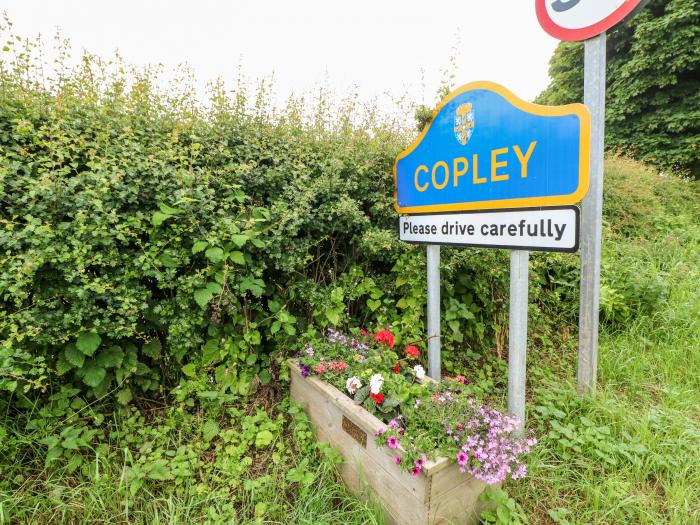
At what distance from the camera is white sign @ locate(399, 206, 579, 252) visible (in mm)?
1301

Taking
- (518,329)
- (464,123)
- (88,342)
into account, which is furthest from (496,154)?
(88,342)

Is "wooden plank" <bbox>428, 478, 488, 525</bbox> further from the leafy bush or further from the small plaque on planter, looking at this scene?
the leafy bush

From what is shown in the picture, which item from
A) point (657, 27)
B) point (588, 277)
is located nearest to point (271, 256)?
point (588, 277)

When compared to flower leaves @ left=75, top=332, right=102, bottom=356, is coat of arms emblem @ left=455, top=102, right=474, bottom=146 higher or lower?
higher

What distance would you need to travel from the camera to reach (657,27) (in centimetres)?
844

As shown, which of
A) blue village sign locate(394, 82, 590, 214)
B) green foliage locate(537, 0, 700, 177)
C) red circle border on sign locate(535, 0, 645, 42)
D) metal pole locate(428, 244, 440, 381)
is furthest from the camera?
green foliage locate(537, 0, 700, 177)

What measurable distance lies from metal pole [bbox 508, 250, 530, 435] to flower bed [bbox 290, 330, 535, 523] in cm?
11

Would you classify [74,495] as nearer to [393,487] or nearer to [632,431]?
[393,487]

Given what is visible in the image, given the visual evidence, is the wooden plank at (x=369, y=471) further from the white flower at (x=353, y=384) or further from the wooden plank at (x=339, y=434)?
the white flower at (x=353, y=384)

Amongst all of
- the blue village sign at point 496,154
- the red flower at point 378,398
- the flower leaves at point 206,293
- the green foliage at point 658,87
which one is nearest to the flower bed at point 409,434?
the red flower at point 378,398

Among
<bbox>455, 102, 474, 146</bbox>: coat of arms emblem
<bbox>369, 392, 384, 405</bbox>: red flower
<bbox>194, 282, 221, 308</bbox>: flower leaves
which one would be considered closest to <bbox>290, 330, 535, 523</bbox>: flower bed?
<bbox>369, 392, 384, 405</bbox>: red flower

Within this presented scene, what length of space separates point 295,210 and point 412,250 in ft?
2.99

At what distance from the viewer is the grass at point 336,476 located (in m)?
1.59

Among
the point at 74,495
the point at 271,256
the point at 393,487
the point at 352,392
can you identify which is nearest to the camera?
the point at 393,487
